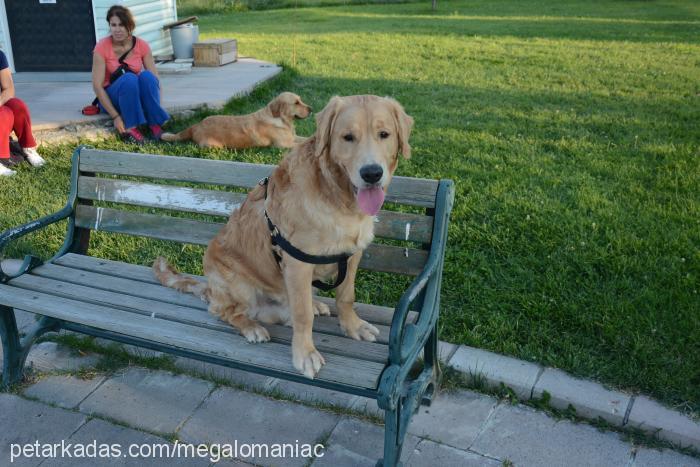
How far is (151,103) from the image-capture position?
7.35 metres

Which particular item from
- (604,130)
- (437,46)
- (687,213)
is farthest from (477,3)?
(687,213)

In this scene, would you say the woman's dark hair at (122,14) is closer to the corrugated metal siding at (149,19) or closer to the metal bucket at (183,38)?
the corrugated metal siding at (149,19)

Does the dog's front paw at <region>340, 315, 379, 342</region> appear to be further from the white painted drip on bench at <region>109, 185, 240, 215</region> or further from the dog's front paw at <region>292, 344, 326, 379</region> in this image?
the white painted drip on bench at <region>109, 185, 240, 215</region>

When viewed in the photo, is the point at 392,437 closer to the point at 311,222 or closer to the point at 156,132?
the point at 311,222

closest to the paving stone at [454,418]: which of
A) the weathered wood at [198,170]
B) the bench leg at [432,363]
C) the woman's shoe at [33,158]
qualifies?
the bench leg at [432,363]

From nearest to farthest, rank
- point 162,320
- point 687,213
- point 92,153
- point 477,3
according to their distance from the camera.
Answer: point 162,320 < point 92,153 < point 687,213 < point 477,3

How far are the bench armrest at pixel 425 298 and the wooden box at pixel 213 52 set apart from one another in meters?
9.56

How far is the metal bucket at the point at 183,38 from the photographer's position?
12031 mm

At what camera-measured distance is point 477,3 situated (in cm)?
2725

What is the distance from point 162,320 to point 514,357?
1909 mm

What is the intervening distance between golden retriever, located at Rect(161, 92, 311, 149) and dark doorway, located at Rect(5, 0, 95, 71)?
5248mm

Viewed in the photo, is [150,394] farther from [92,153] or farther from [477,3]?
[477,3]

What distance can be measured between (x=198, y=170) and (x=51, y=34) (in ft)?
29.8

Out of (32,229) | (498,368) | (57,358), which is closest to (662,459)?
(498,368)
